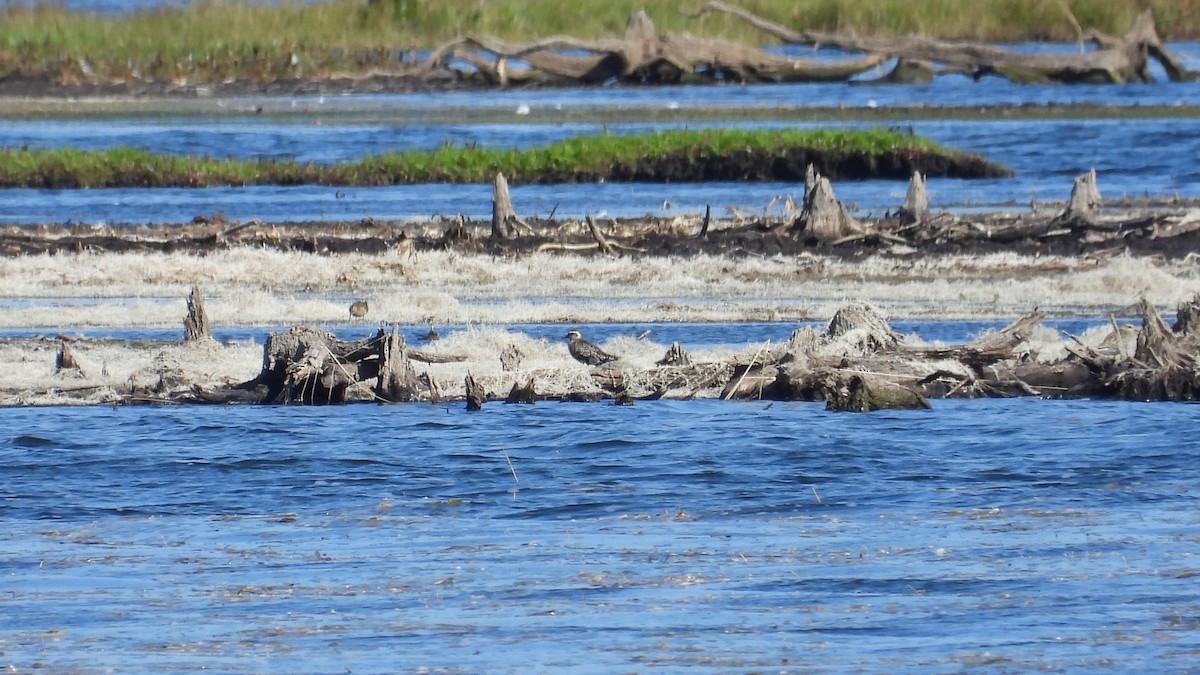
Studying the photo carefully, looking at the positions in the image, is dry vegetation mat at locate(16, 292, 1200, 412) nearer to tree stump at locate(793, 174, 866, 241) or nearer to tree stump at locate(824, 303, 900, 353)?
tree stump at locate(824, 303, 900, 353)

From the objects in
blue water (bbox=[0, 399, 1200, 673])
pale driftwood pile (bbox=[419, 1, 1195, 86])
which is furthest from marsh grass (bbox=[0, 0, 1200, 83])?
blue water (bbox=[0, 399, 1200, 673])

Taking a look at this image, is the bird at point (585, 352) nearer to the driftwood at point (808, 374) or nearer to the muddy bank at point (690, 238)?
the driftwood at point (808, 374)

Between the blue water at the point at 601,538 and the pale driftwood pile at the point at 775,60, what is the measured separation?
99.4ft

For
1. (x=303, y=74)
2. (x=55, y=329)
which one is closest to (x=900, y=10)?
(x=303, y=74)

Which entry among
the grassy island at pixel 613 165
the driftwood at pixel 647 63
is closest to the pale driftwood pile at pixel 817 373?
the grassy island at pixel 613 165

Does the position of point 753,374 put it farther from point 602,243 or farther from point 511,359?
point 602,243

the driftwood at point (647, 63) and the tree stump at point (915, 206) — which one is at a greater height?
the tree stump at point (915, 206)

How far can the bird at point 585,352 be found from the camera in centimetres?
1388

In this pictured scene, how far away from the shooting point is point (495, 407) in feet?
44.7

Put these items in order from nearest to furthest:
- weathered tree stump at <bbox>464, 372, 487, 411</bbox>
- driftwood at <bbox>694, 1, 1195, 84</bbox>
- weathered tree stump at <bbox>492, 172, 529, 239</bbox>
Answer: weathered tree stump at <bbox>464, 372, 487, 411</bbox>, weathered tree stump at <bbox>492, 172, 529, 239</bbox>, driftwood at <bbox>694, 1, 1195, 84</bbox>

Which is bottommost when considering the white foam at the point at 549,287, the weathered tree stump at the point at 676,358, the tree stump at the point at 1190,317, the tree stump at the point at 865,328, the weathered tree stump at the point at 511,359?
the white foam at the point at 549,287

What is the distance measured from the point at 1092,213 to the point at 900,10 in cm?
3579

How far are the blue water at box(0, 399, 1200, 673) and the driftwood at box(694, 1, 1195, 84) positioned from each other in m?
32.1

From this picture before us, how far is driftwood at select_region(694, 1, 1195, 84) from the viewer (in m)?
44.7
